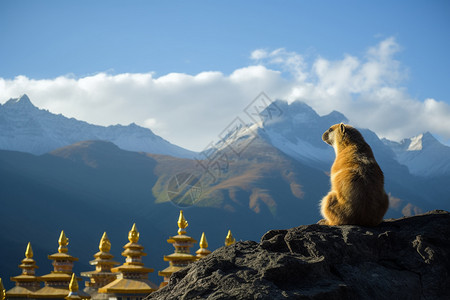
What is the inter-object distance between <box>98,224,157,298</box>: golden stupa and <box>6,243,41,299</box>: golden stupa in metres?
6.28

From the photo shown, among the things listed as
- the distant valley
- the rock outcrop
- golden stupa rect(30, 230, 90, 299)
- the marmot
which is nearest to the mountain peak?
the distant valley

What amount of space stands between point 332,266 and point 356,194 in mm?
1159

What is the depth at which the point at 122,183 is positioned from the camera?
130125 millimetres

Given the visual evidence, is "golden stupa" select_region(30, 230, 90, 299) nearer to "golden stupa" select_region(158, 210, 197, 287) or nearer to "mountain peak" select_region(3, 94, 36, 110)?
"golden stupa" select_region(158, 210, 197, 287)

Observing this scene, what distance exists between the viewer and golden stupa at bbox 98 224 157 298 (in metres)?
25.6

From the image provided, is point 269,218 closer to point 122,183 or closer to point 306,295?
point 122,183

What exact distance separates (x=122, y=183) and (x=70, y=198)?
1892 cm

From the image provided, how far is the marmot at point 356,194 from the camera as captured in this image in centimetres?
574

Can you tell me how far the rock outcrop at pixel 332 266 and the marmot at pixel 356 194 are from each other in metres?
0.19

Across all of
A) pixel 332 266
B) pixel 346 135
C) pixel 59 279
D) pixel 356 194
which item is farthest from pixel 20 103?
pixel 332 266

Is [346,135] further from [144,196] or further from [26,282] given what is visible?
[144,196]

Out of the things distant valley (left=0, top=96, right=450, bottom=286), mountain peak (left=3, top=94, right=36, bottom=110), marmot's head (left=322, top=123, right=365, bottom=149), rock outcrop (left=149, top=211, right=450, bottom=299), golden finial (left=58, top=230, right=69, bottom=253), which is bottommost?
rock outcrop (left=149, top=211, right=450, bottom=299)

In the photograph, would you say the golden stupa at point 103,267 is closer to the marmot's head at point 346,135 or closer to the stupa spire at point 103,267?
the stupa spire at point 103,267

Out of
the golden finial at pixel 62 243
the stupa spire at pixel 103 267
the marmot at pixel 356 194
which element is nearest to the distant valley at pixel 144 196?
the golden finial at pixel 62 243
